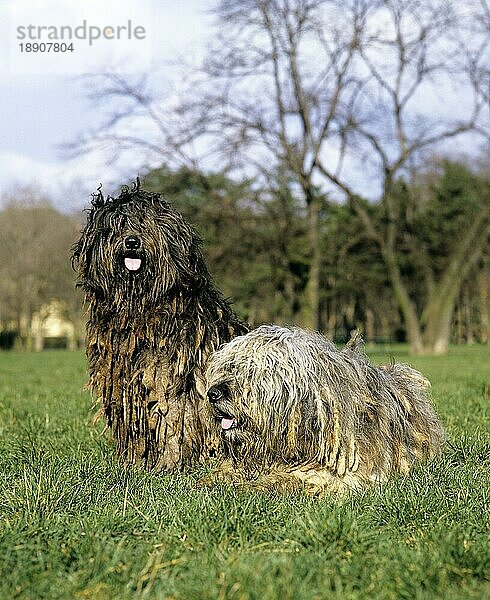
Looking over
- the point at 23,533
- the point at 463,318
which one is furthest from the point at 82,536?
the point at 463,318

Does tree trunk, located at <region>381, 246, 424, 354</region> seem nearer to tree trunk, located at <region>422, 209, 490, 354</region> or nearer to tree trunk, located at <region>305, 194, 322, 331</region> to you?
tree trunk, located at <region>422, 209, 490, 354</region>

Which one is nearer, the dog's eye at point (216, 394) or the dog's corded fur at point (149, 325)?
the dog's eye at point (216, 394)

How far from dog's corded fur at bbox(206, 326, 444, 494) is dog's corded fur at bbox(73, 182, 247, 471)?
0.61 m

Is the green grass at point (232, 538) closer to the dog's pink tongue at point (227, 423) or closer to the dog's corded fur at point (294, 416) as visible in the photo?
the dog's corded fur at point (294, 416)

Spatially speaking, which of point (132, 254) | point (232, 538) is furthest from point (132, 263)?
point (232, 538)

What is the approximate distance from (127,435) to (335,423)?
5.90 feet

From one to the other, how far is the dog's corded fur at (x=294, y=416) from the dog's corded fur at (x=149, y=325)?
61cm

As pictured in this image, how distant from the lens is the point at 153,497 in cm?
468

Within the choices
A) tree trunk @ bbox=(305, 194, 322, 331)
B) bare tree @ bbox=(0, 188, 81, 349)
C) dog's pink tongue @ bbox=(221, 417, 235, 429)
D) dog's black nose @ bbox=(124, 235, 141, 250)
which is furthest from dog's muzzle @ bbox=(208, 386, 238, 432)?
bare tree @ bbox=(0, 188, 81, 349)

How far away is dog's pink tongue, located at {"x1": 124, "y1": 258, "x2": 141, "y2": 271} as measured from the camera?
5363mm

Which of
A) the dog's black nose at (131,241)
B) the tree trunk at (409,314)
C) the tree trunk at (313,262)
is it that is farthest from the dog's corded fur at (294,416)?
the tree trunk at (409,314)

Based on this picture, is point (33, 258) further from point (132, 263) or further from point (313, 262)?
point (132, 263)

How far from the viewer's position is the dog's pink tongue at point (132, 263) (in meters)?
5.36

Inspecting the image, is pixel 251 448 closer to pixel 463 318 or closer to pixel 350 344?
pixel 350 344
